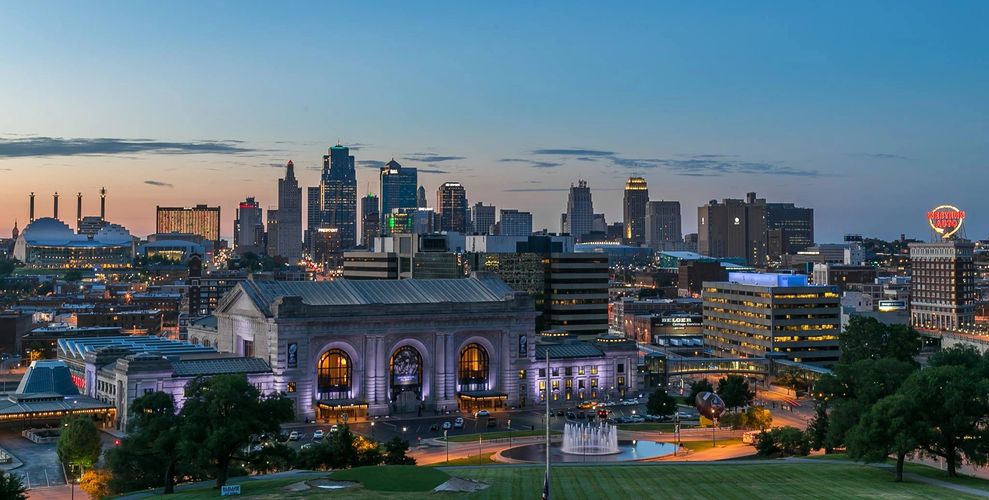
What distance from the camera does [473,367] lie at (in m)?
155

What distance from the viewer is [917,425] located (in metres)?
79.8

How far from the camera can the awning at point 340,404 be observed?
141 meters

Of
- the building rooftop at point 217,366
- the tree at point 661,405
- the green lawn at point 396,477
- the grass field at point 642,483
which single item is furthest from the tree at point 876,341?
the green lawn at point 396,477

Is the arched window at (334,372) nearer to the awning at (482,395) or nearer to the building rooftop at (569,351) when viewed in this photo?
the awning at (482,395)

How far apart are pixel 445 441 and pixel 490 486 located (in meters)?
46.0

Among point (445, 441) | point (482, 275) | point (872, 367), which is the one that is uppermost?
point (482, 275)

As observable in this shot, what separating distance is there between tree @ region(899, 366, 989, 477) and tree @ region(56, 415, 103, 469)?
69.6 meters

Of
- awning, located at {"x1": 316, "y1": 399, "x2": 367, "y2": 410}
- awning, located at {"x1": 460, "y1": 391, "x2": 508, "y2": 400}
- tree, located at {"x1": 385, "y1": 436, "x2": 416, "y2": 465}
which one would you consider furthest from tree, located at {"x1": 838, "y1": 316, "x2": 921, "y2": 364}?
tree, located at {"x1": 385, "y1": 436, "x2": 416, "y2": 465}

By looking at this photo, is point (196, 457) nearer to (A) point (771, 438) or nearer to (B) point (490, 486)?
Result: (B) point (490, 486)

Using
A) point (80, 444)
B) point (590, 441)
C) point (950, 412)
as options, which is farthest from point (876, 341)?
point (80, 444)

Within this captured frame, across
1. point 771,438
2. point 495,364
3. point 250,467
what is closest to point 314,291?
point 495,364

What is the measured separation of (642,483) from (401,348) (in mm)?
72932

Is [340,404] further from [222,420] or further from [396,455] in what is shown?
[222,420]

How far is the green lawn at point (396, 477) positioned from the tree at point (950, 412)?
33265 millimetres
